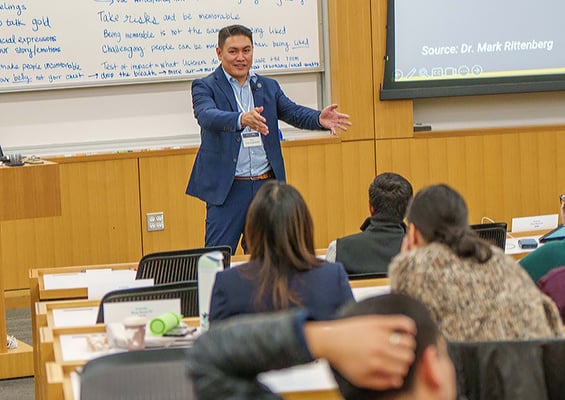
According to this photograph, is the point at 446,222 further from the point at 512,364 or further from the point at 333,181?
the point at 333,181

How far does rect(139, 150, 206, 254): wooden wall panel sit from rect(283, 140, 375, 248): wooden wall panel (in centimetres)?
79

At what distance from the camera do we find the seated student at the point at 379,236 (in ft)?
14.1

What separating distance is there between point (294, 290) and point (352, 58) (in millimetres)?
5353

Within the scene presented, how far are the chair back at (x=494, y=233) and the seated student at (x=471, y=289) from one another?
217cm

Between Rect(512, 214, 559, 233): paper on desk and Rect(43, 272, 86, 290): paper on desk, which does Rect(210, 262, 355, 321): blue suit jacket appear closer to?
Rect(43, 272, 86, 290): paper on desk

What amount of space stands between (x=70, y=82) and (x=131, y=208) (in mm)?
1020

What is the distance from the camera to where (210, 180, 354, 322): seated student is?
2949mm

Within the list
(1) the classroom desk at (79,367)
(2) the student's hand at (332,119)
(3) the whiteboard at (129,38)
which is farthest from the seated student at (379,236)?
(3) the whiteboard at (129,38)

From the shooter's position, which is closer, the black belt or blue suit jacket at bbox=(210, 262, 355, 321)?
blue suit jacket at bbox=(210, 262, 355, 321)

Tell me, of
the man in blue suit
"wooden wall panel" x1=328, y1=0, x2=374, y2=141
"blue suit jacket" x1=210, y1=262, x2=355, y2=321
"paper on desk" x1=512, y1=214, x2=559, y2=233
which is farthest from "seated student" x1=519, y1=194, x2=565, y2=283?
"wooden wall panel" x1=328, y1=0, x2=374, y2=141

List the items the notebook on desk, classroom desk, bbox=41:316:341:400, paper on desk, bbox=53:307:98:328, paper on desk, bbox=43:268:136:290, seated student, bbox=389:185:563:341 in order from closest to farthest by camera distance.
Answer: seated student, bbox=389:185:563:341, classroom desk, bbox=41:316:341:400, paper on desk, bbox=53:307:98:328, paper on desk, bbox=43:268:136:290, the notebook on desk

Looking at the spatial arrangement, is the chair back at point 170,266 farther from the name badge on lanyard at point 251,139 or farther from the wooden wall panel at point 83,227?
the wooden wall panel at point 83,227

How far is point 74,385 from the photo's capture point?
280 centimetres

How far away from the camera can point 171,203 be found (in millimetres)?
7746
